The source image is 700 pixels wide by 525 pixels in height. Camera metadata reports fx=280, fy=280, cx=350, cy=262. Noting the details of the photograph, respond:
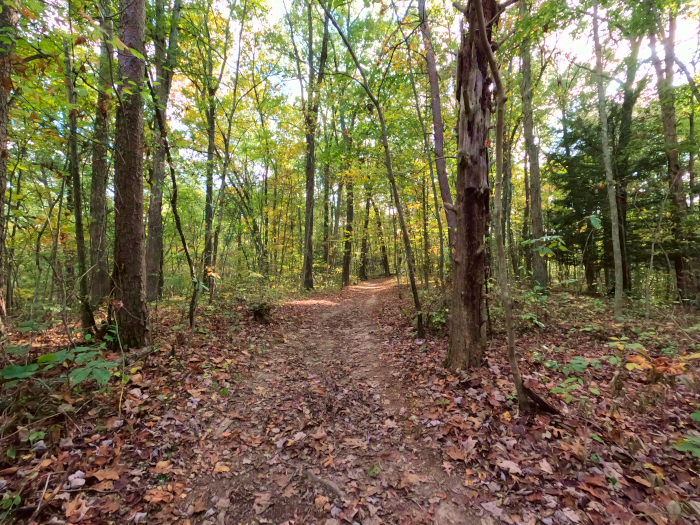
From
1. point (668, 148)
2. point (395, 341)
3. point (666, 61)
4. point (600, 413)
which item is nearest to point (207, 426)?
point (395, 341)

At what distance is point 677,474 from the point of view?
251 cm

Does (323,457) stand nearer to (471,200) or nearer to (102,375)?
(102,375)

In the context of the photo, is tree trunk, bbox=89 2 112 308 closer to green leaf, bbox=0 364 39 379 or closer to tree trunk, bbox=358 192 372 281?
green leaf, bbox=0 364 39 379

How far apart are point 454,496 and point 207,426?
9.63 ft

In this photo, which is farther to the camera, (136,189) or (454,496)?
(136,189)

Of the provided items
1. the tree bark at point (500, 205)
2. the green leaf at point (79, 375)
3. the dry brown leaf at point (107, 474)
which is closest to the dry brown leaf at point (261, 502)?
Answer: the dry brown leaf at point (107, 474)

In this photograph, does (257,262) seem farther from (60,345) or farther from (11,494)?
(11,494)

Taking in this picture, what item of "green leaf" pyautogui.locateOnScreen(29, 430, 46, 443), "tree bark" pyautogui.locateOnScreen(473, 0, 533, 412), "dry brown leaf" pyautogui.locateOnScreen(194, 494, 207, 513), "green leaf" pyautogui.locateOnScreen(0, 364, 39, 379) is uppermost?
"tree bark" pyautogui.locateOnScreen(473, 0, 533, 412)

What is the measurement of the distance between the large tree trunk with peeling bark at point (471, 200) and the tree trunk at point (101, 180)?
529 centimetres

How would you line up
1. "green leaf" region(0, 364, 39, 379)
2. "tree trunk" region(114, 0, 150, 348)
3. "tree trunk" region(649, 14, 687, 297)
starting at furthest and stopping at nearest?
1. "tree trunk" region(649, 14, 687, 297)
2. "tree trunk" region(114, 0, 150, 348)
3. "green leaf" region(0, 364, 39, 379)

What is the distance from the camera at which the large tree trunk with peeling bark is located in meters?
4.20

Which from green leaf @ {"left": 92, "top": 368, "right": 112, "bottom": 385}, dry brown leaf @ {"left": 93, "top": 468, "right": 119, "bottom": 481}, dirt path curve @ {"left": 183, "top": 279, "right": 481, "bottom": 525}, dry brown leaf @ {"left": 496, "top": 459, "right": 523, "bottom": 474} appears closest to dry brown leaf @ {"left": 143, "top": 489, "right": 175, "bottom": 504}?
dirt path curve @ {"left": 183, "top": 279, "right": 481, "bottom": 525}

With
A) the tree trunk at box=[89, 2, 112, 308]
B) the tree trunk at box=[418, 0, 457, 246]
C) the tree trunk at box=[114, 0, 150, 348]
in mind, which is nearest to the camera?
the tree trunk at box=[89, 2, 112, 308]

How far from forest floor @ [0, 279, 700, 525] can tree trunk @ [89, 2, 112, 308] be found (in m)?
1.79
